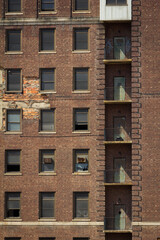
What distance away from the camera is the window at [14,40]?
142 feet

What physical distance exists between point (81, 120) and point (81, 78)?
3.81 meters

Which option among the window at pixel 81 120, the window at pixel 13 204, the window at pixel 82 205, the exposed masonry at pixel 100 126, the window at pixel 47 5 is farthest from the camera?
the window at pixel 47 5

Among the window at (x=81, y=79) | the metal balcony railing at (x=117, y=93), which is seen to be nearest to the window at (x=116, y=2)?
the window at (x=81, y=79)

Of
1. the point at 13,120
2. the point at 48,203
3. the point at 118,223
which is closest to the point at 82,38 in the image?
the point at 13,120

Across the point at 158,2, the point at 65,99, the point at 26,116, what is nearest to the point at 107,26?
the point at 158,2

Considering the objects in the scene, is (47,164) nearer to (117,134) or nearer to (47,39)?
(117,134)

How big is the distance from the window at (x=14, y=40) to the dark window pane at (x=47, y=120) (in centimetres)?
645

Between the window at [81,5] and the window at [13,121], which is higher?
the window at [81,5]

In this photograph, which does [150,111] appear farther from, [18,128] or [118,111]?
[18,128]

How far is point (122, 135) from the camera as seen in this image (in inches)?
1655

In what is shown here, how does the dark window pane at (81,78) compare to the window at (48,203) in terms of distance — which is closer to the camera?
the window at (48,203)

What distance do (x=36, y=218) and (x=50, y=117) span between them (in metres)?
9.06

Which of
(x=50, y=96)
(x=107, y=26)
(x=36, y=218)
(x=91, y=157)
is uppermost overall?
(x=107, y=26)

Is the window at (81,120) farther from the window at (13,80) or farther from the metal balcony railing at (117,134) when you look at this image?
the window at (13,80)
